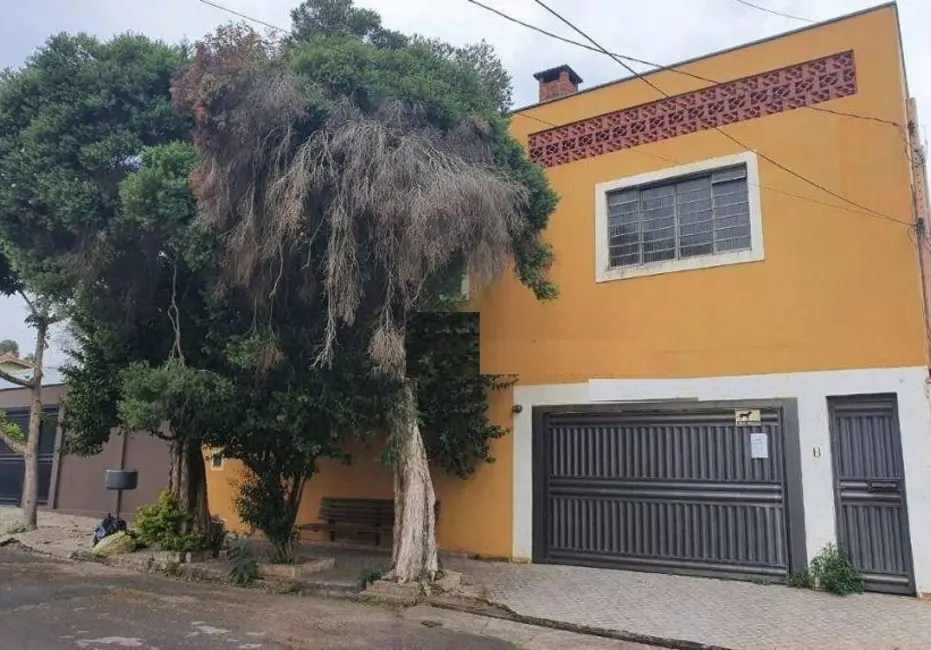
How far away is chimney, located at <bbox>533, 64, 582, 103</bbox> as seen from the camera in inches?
464

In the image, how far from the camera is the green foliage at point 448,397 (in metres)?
10.5

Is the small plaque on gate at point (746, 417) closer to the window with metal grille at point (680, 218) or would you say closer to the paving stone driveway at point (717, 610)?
the paving stone driveway at point (717, 610)

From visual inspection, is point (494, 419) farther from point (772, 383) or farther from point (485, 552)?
point (772, 383)


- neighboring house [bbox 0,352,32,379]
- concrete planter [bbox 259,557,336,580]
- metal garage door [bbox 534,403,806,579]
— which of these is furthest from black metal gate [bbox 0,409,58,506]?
metal garage door [bbox 534,403,806,579]

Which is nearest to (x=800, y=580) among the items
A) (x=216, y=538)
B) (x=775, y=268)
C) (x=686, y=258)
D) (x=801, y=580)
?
(x=801, y=580)

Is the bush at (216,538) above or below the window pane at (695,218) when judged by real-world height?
below

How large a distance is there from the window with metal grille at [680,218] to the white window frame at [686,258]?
0.08 meters

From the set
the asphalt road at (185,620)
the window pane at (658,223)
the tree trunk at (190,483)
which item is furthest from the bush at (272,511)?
the window pane at (658,223)

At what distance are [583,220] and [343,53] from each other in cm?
413

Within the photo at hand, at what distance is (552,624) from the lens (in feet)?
23.3

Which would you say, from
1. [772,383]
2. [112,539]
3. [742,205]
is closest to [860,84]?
→ [742,205]

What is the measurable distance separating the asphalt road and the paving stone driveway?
141cm

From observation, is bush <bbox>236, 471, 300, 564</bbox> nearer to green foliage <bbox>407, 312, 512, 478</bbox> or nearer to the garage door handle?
green foliage <bbox>407, 312, 512, 478</bbox>

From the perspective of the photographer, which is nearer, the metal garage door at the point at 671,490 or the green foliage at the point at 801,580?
the green foliage at the point at 801,580
